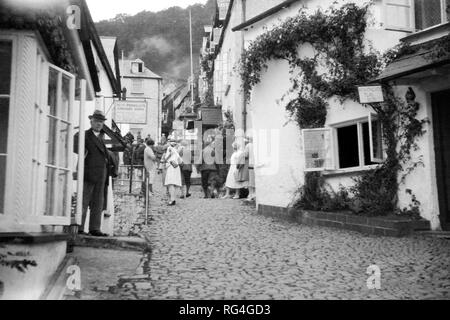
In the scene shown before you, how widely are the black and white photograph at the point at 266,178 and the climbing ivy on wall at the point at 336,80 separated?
0.03 meters

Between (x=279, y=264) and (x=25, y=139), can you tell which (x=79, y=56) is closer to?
(x=25, y=139)

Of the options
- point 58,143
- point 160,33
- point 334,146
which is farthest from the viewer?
point 160,33

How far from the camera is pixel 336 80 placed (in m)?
10.1

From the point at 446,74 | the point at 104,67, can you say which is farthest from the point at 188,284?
the point at 104,67

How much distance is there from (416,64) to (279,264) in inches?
152

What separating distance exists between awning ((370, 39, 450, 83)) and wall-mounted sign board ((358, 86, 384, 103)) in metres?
0.35

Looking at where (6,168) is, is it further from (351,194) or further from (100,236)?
(351,194)

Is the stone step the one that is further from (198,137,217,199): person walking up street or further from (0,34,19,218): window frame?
(198,137,217,199): person walking up street

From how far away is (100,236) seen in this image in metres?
7.15

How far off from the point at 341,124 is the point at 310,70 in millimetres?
1279

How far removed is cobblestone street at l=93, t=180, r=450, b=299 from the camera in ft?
15.9

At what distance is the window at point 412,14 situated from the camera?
28.3 feet

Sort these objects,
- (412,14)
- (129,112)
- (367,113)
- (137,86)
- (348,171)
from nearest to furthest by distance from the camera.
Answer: (412,14)
(367,113)
(348,171)
(129,112)
(137,86)

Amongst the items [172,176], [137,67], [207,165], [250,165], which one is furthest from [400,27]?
[137,67]
